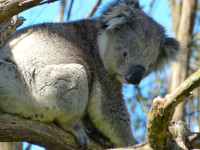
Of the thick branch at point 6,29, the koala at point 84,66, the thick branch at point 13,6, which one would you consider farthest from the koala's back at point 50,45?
the thick branch at point 13,6

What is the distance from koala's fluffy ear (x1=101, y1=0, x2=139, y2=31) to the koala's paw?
5.27 ft

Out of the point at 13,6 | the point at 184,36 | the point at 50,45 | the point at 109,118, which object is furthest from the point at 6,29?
the point at 184,36

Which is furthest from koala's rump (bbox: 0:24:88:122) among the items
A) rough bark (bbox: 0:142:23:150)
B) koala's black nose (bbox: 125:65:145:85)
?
rough bark (bbox: 0:142:23:150)

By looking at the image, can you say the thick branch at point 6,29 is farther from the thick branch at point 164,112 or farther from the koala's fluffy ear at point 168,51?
the koala's fluffy ear at point 168,51

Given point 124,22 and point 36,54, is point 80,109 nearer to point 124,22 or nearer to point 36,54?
point 36,54

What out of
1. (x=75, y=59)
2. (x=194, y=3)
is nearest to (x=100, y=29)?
(x=75, y=59)

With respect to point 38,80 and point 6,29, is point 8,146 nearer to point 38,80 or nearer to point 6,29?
point 38,80

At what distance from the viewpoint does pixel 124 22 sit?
16.0 feet

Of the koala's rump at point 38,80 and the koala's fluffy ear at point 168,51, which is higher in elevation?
the koala's rump at point 38,80

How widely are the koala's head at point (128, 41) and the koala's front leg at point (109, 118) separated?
0.41 metres

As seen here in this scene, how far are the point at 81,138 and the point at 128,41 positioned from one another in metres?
1.63

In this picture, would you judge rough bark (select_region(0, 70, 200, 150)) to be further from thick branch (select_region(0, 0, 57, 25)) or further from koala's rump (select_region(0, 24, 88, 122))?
thick branch (select_region(0, 0, 57, 25))

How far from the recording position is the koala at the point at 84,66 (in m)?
3.84

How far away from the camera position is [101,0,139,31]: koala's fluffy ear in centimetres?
475
